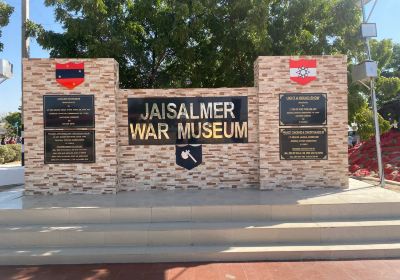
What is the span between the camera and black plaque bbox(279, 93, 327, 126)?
8.21m

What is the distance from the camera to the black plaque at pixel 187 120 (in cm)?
841

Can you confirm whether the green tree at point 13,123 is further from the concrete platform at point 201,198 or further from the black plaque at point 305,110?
the black plaque at point 305,110

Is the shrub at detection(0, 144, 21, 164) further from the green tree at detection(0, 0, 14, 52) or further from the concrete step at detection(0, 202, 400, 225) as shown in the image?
the concrete step at detection(0, 202, 400, 225)

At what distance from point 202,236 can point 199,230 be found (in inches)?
3.9

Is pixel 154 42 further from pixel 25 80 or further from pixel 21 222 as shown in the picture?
pixel 21 222

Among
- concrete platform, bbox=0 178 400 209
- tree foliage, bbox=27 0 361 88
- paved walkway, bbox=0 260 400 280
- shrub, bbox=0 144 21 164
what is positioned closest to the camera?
paved walkway, bbox=0 260 400 280

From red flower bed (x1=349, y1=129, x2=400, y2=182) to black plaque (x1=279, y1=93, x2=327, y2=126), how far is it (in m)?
3.60

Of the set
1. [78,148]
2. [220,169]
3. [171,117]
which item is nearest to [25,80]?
[78,148]

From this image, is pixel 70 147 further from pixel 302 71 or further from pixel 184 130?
pixel 302 71

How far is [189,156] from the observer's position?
846cm

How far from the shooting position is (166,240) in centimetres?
585

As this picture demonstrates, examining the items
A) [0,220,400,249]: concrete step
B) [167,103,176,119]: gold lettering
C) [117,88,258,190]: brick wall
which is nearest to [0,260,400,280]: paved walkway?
[0,220,400,249]: concrete step

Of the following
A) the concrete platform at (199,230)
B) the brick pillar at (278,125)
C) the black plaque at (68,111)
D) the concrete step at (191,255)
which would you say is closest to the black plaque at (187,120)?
the brick pillar at (278,125)

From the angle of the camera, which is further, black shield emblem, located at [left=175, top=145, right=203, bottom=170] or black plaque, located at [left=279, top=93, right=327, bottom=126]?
black shield emblem, located at [left=175, top=145, right=203, bottom=170]
